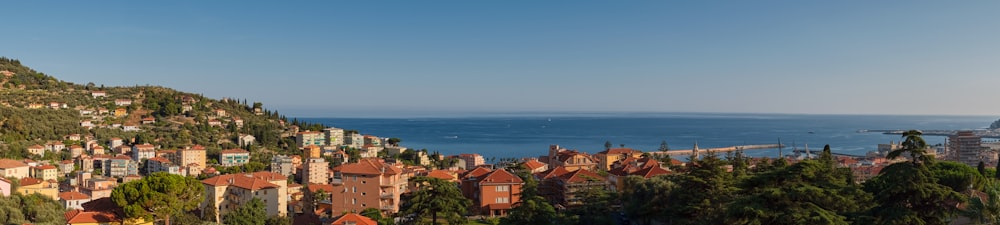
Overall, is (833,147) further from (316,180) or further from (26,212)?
A: (26,212)

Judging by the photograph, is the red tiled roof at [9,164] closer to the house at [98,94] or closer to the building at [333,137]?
the building at [333,137]

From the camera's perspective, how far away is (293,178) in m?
49.7

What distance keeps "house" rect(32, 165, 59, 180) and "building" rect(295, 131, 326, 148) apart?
30831 mm

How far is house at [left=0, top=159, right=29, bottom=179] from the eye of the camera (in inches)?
1425

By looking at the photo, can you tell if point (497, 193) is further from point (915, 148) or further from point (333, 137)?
point (333, 137)

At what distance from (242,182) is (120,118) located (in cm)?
5233

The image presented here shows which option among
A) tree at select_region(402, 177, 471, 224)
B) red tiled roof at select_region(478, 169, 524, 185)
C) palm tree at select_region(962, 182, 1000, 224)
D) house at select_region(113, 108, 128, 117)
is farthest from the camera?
house at select_region(113, 108, 128, 117)

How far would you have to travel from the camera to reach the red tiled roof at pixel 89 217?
21.1m

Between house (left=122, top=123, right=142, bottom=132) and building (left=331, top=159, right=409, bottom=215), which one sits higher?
house (left=122, top=123, right=142, bottom=132)

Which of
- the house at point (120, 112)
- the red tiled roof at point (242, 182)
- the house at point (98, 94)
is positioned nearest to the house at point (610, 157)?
the red tiled roof at point (242, 182)

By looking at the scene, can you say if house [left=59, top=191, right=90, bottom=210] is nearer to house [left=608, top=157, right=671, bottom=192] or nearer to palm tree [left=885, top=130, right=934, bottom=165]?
house [left=608, top=157, right=671, bottom=192]

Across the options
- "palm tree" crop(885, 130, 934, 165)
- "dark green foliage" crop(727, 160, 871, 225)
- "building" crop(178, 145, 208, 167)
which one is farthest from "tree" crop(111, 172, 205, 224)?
"building" crop(178, 145, 208, 167)

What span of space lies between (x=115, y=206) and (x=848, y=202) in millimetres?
23641

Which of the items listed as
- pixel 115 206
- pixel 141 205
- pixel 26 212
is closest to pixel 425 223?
pixel 141 205
